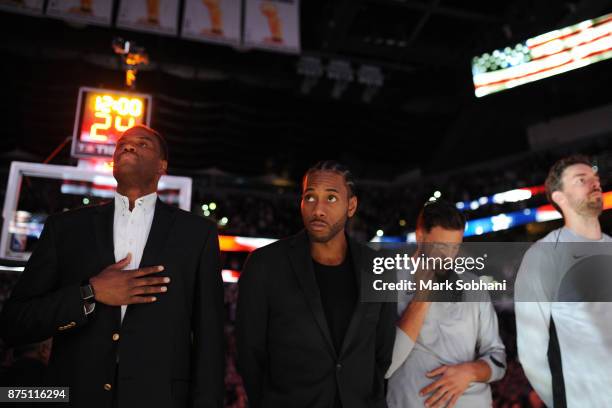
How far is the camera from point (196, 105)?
34.9ft

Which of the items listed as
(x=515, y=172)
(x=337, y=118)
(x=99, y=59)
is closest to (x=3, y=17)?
(x=99, y=59)

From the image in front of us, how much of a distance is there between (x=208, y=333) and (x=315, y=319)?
489 millimetres

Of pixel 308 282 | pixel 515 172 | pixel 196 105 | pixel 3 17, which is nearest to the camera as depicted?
pixel 308 282

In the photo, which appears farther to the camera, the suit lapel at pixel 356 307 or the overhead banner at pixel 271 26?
the overhead banner at pixel 271 26

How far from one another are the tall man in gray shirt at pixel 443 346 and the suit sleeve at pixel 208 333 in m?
0.91

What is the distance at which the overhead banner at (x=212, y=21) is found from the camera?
22.6ft

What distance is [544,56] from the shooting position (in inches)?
Result: 273

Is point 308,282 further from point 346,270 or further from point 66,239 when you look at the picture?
point 66,239

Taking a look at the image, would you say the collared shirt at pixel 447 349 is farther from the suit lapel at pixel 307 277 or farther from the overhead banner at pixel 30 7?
the overhead banner at pixel 30 7

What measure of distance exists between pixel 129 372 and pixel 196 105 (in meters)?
9.24

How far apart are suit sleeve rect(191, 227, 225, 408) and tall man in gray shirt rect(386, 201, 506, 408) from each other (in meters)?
0.91

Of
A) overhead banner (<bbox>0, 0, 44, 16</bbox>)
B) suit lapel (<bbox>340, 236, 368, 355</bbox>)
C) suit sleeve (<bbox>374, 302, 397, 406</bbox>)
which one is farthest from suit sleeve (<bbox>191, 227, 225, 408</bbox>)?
overhead banner (<bbox>0, 0, 44, 16</bbox>)

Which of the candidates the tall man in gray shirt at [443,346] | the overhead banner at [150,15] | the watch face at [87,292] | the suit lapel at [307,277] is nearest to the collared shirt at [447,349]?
the tall man in gray shirt at [443,346]

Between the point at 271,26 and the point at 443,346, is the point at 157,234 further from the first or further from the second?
the point at 271,26
